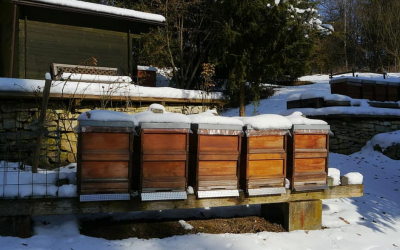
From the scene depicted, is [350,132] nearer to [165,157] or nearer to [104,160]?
[165,157]

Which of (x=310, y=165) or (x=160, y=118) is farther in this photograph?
(x=310, y=165)

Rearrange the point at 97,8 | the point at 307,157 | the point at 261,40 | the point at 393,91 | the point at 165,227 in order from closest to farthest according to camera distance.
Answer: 1. the point at 165,227
2. the point at 307,157
3. the point at 97,8
4. the point at 261,40
5. the point at 393,91

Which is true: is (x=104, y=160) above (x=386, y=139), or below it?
above

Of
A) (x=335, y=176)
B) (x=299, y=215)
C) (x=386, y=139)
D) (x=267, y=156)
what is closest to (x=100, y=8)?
(x=267, y=156)

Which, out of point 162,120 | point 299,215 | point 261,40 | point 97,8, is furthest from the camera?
point 261,40

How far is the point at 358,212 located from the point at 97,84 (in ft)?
19.9

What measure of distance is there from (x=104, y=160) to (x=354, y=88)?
11341 millimetres

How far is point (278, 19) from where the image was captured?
10359 mm

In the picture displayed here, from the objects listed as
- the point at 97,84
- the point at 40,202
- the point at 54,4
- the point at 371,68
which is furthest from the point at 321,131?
the point at 371,68

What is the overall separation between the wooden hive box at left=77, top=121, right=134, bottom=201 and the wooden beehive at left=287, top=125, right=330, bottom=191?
234 cm

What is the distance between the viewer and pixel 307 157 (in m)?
5.08

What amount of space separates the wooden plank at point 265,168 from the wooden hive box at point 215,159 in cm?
22

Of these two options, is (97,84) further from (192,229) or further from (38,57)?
(192,229)

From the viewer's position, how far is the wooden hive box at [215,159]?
4434 millimetres
